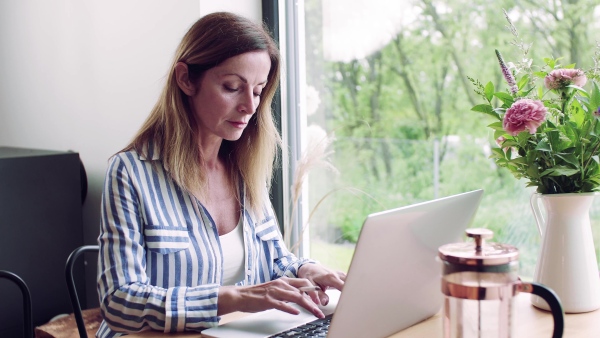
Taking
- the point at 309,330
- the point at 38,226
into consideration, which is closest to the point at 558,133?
the point at 309,330

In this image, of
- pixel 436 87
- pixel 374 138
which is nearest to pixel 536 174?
pixel 436 87

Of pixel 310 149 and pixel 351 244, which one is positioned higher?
pixel 310 149

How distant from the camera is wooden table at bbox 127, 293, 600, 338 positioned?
1.40m

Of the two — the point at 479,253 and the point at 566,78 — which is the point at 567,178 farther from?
the point at 479,253

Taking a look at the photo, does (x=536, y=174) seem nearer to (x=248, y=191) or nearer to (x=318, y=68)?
(x=248, y=191)

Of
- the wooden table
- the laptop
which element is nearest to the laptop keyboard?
the laptop

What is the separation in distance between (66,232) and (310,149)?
113cm

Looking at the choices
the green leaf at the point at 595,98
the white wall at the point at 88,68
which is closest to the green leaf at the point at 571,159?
the green leaf at the point at 595,98

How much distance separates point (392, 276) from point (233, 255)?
70 centimetres

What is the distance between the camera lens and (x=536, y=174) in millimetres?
1545

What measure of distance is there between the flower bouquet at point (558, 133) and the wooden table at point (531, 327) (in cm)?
25

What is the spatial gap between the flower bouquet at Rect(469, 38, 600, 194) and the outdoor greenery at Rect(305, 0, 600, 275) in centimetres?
50

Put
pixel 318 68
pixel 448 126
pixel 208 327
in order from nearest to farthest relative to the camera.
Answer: pixel 208 327
pixel 448 126
pixel 318 68

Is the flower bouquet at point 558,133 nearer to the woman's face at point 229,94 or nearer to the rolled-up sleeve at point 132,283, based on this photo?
the woman's face at point 229,94
